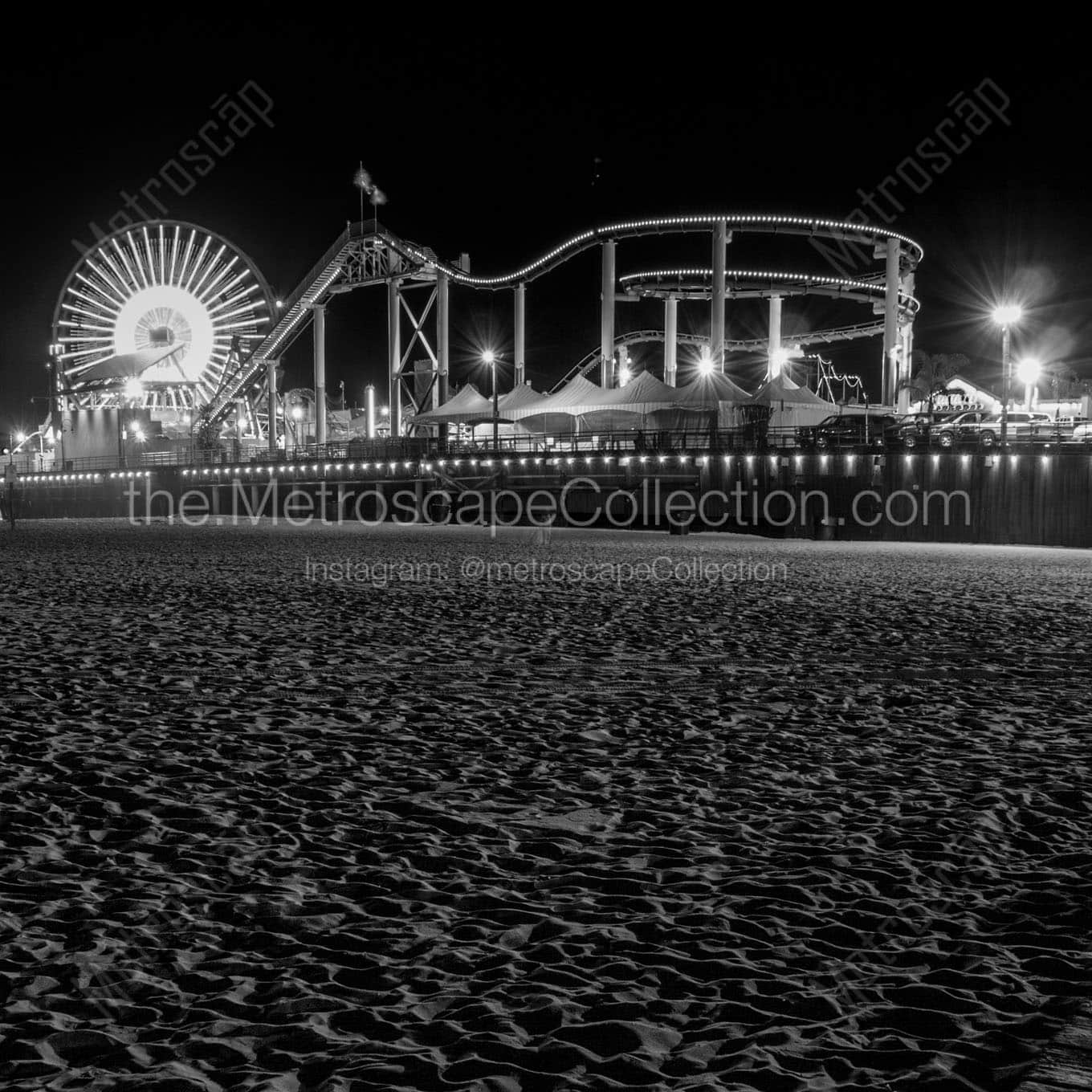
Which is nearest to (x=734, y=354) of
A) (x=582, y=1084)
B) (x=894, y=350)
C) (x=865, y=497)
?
(x=894, y=350)

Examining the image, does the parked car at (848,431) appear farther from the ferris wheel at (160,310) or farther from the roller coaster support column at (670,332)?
the ferris wheel at (160,310)

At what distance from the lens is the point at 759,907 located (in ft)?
16.9

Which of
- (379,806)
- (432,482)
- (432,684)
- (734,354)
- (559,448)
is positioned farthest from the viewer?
(734,354)

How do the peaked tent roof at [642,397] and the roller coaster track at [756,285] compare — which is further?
the roller coaster track at [756,285]

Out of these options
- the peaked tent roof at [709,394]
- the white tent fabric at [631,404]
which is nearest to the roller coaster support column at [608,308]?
the white tent fabric at [631,404]

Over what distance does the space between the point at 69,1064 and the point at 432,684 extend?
23.1ft

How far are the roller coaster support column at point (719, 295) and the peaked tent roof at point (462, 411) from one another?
1116 centimetres

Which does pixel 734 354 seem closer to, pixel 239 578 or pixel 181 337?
pixel 181 337

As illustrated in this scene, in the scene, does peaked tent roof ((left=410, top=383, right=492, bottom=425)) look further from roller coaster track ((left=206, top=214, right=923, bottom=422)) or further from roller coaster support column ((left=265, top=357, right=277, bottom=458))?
roller coaster support column ((left=265, top=357, right=277, bottom=458))

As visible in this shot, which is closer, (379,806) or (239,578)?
(379,806)

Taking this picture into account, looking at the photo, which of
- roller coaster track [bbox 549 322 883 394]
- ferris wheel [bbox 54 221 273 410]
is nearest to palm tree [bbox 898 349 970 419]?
roller coaster track [bbox 549 322 883 394]

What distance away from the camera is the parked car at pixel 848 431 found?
128 ft

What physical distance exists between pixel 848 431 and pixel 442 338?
34.0 metres

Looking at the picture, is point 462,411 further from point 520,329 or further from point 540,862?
point 540,862
